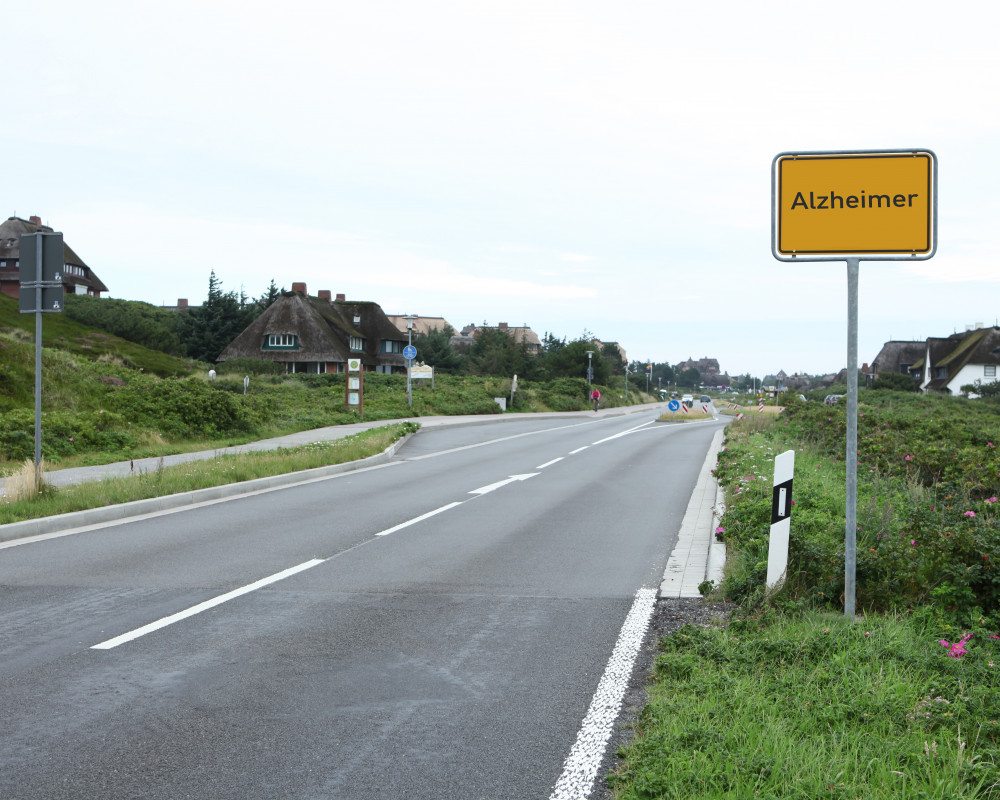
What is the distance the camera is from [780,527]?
6402 millimetres

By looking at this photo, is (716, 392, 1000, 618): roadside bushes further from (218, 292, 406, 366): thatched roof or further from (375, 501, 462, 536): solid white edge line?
(218, 292, 406, 366): thatched roof

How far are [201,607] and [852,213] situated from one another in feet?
17.8

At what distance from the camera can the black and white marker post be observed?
6.38 metres

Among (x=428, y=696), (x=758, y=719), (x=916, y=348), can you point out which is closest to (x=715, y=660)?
(x=758, y=719)

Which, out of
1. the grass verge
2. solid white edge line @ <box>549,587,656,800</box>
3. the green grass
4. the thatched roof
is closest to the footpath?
the grass verge

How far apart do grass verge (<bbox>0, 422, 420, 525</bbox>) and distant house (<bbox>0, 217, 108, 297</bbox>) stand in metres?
61.7

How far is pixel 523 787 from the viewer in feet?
12.2

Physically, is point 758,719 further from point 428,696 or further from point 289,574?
point 289,574

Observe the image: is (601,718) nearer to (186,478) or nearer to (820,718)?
(820,718)

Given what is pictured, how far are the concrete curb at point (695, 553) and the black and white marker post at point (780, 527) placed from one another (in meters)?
0.95

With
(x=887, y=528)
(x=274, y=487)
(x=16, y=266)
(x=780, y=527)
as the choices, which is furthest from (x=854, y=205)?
(x=16, y=266)

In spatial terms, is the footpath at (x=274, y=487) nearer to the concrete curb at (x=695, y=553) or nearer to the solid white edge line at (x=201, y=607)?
the concrete curb at (x=695, y=553)

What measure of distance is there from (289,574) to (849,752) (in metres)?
5.54

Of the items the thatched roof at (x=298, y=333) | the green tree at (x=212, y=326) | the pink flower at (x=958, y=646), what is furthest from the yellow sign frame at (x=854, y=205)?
the green tree at (x=212, y=326)
